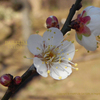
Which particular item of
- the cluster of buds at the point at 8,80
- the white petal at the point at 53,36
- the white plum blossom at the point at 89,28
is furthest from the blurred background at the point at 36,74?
the white plum blossom at the point at 89,28

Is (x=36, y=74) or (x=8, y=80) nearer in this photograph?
(x=8, y=80)

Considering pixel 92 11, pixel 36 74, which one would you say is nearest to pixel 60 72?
pixel 92 11

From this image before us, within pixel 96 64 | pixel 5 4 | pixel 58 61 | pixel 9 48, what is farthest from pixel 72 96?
pixel 5 4

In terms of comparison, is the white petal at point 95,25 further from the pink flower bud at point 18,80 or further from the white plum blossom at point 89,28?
the pink flower bud at point 18,80

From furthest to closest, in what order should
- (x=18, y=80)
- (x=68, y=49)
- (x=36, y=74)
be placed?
1. (x=36, y=74)
2. (x=68, y=49)
3. (x=18, y=80)

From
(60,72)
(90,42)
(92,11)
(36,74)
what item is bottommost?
(36,74)

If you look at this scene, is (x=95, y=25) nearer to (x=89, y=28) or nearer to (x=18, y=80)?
(x=89, y=28)

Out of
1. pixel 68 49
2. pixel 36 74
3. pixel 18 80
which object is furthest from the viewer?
pixel 36 74

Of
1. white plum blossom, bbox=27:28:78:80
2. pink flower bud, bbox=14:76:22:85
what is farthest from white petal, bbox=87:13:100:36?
pink flower bud, bbox=14:76:22:85

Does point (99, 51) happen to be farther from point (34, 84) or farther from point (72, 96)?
point (34, 84)
